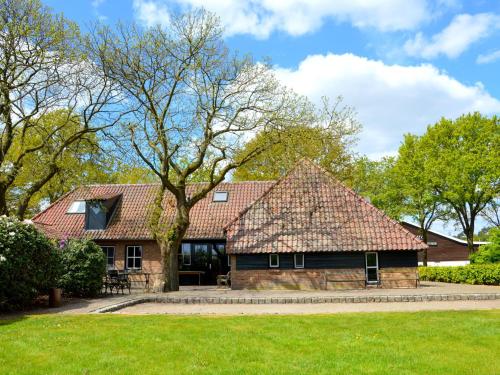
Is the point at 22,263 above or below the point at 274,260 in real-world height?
above

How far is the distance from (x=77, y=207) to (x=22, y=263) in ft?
56.9

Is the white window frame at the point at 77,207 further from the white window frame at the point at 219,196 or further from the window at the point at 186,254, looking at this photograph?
the white window frame at the point at 219,196

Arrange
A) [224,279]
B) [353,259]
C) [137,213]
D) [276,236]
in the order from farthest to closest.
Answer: [137,213] → [224,279] → [276,236] → [353,259]

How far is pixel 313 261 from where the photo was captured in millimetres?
25156

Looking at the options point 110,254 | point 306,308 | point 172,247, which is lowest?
point 306,308

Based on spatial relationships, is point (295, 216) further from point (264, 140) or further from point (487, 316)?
point (487, 316)

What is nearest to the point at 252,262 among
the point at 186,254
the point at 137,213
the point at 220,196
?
the point at 186,254

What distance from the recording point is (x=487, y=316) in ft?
46.9

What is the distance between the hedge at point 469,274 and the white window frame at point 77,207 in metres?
22.9

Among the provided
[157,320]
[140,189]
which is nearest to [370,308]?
[157,320]

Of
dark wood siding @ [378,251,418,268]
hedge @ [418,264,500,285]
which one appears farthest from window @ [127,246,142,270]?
hedge @ [418,264,500,285]

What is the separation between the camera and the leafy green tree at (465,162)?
132 feet

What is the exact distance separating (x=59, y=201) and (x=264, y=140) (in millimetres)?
16316

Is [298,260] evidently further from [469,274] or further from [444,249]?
[444,249]
